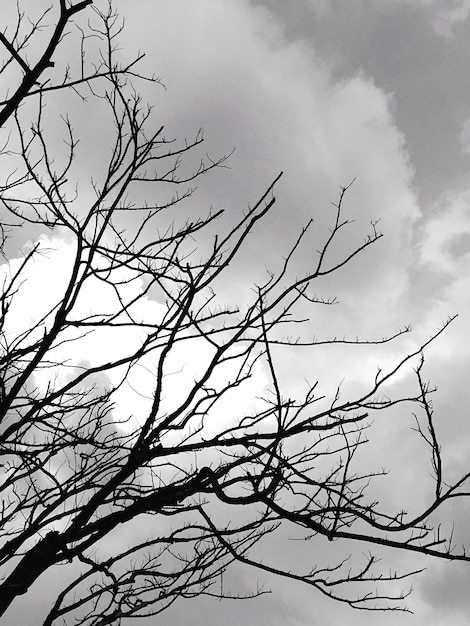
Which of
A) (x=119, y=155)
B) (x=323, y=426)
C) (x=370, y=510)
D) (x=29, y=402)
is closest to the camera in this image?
(x=370, y=510)

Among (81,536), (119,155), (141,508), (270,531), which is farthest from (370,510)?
(119,155)

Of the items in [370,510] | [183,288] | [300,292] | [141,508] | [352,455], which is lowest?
[141,508]

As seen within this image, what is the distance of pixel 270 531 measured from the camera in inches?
166

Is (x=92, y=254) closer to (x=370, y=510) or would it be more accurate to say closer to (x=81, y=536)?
(x=81, y=536)

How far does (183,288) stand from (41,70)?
1.27 m

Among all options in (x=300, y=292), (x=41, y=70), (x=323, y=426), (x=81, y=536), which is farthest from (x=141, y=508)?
(x=41, y=70)

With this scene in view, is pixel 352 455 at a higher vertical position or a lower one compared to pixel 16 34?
lower

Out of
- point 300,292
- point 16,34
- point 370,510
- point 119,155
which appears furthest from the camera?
point 119,155

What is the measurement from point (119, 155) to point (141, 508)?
7.49 ft

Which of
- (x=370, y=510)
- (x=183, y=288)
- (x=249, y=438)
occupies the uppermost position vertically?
(x=183, y=288)

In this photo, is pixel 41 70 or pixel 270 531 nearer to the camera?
pixel 41 70

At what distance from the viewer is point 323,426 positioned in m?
2.64

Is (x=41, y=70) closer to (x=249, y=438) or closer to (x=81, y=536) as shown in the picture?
(x=249, y=438)

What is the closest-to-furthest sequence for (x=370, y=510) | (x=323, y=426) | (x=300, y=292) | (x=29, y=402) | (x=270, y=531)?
1. (x=370, y=510)
2. (x=323, y=426)
3. (x=300, y=292)
4. (x=29, y=402)
5. (x=270, y=531)
